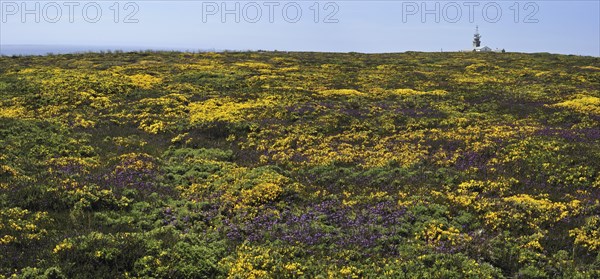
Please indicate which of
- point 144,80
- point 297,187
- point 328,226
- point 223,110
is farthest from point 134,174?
point 144,80

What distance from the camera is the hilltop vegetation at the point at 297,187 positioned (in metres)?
10.9

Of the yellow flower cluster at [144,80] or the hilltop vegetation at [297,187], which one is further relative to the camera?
the yellow flower cluster at [144,80]

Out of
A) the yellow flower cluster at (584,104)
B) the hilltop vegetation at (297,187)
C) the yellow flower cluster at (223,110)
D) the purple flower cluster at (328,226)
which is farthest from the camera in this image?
the yellow flower cluster at (584,104)

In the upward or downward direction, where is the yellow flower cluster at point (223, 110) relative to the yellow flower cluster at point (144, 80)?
downward

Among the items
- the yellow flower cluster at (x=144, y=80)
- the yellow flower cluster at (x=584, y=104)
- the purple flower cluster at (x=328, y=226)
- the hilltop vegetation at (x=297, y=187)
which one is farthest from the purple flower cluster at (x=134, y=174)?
the yellow flower cluster at (x=584, y=104)

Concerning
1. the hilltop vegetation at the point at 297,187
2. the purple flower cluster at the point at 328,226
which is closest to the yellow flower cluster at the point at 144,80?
the hilltop vegetation at the point at 297,187

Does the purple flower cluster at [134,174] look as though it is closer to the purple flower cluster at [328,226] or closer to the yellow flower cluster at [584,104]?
the purple flower cluster at [328,226]

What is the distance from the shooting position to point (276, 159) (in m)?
→ 20.9

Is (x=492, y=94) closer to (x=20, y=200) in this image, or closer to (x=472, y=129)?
(x=472, y=129)

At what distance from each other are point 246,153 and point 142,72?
30.9 metres

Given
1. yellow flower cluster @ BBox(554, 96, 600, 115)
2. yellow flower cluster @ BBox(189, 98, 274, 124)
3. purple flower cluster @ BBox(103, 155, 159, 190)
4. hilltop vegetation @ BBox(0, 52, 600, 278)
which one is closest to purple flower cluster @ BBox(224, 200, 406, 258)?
hilltop vegetation @ BBox(0, 52, 600, 278)

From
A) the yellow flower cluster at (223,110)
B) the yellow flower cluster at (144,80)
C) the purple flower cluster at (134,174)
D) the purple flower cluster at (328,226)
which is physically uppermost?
the yellow flower cluster at (144,80)

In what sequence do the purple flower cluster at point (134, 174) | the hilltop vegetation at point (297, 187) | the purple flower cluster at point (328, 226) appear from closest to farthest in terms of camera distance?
the hilltop vegetation at point (297, 187) → the purple flower cluster at point (328, 226) → the purple flower cluster at point (134, 174)

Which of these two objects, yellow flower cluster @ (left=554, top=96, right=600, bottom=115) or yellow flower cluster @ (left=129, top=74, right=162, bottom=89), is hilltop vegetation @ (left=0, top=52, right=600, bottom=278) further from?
yellow flower cluster @ (left=129, top=74, right=162, bottom=89)
